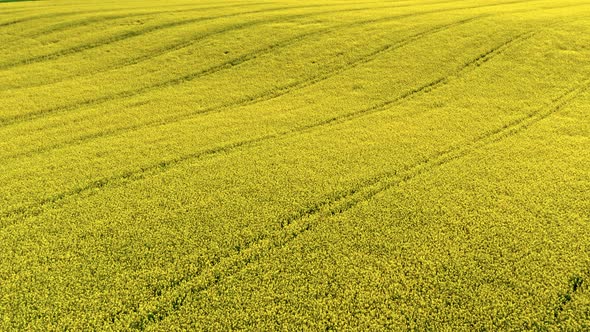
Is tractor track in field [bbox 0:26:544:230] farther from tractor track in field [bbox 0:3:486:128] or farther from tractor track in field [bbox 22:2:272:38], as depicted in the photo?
tractor track in field [bbox 22:2:272:38]

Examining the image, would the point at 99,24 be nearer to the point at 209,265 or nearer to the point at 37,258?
the point at 37,258

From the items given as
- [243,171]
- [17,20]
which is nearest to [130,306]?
[243,171]

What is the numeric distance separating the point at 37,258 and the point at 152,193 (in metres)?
1.28

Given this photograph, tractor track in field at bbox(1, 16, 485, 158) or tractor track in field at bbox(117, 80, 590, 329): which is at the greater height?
tractor track in field at bbox(1, 16, 485, 158)

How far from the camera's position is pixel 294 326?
3.19 metres

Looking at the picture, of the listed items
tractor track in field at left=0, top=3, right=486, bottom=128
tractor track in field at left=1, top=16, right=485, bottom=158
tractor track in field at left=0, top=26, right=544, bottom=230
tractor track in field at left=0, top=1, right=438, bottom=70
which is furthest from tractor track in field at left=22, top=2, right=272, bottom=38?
tractor track in field at left=0, top=26, right=544, bottom=230

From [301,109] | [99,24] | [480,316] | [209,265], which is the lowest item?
[480,316]

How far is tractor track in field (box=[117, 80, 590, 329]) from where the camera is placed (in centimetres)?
336

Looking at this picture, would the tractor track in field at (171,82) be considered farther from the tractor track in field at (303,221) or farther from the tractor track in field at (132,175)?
the tractor track in field at (303,221)

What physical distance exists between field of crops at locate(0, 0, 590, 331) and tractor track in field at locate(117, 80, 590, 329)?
20 millimetres

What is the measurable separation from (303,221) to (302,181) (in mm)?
724

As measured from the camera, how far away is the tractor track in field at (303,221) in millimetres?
3357

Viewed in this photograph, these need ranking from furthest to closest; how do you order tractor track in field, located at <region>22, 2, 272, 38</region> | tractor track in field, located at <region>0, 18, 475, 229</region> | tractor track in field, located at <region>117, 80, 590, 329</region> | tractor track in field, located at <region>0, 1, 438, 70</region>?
1. tractor track in field, located at <region>22, 2, 272, 38</region>
2. tractor track in field, located at <region>0, 1, 438, 70</region>
3. tractor track in field, located at <region>0, 18, 475, 229</region>
4. tractor track in field, located at <region>117, 80, 590, 329</region>

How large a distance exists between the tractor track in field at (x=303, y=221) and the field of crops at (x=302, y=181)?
2 cm
